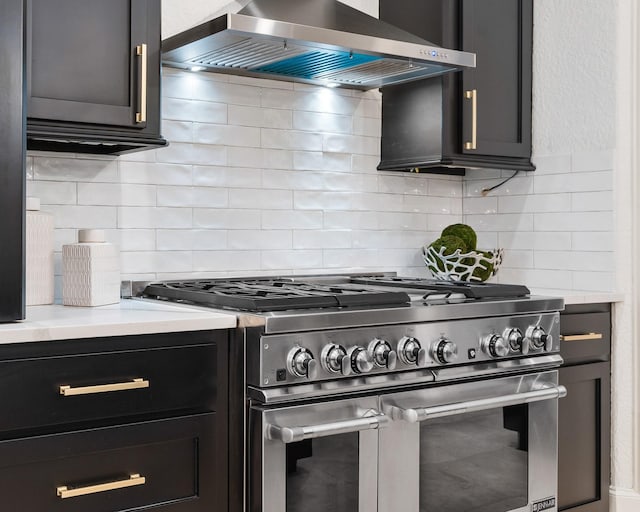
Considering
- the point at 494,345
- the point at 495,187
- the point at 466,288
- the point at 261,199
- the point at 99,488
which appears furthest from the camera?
the point at 495,187

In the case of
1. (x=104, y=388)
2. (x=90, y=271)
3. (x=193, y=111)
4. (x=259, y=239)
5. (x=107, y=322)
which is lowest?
(x=104, y=388)

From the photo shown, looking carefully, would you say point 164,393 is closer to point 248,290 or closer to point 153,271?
point 248,290

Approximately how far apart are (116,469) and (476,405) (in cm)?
111

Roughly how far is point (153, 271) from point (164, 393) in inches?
34.6

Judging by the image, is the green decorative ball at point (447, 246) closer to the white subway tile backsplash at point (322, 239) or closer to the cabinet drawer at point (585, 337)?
the white subway tile backsplash at point (322, 239)

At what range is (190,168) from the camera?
2.92 metres

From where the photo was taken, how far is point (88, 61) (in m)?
2.39

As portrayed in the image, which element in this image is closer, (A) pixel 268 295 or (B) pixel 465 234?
(A) pixel 268 295

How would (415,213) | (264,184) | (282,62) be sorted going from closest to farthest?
1. (282,62)
2. (264,184)
3. (415,213)

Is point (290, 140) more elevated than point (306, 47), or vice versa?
point (306, 47)

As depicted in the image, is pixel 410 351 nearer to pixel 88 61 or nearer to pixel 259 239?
pixel 259 239

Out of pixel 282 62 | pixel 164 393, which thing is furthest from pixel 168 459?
pixel 282 62

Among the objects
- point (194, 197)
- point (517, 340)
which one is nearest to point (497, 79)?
point (517, 340)

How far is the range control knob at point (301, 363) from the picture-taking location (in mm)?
2125
